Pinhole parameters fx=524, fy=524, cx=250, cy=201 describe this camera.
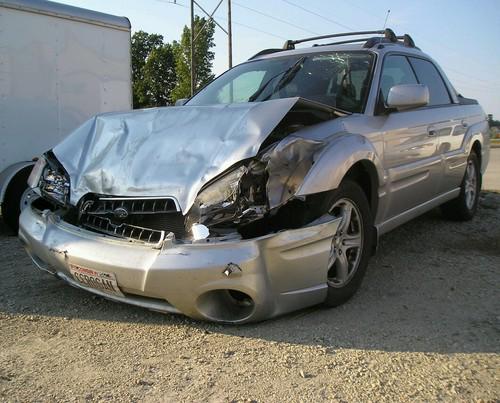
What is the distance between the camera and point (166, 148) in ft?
10.6

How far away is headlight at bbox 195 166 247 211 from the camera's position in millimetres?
2852

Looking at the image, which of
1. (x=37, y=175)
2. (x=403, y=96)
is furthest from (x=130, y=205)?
(x=403, y=96)

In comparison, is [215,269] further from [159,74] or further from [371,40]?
[159,74]

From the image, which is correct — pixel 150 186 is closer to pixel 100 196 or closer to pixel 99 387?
pixel 100 196

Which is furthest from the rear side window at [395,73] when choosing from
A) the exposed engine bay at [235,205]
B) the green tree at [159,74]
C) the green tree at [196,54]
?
the green tree at [159,74]

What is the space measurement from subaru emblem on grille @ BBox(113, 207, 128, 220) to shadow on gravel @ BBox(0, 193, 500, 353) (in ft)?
2.12

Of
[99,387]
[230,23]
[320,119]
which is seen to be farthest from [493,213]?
[230,23]

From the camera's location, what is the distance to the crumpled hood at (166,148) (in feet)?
9.69

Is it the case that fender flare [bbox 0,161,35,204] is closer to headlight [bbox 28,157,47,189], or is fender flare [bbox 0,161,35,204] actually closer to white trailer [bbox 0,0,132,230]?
white trailer [bbox 0,0,132,230]

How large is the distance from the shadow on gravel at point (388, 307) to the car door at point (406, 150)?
52 cm

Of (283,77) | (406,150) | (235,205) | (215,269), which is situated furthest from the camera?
(283,77)

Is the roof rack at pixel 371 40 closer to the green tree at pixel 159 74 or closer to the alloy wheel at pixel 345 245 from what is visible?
the alloy wheel at pixel 345 245

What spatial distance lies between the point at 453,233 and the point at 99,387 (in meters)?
4.18

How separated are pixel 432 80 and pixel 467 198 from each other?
1457 mm
